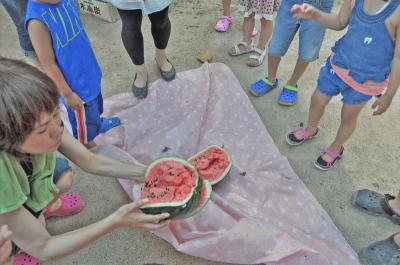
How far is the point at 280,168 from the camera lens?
2.26 m

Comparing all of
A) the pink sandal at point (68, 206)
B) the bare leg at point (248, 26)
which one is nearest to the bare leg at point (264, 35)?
the bare leg at point (248, 26)

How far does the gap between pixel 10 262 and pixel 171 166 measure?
89cm

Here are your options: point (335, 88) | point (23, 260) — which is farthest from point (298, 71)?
point (23, 260)

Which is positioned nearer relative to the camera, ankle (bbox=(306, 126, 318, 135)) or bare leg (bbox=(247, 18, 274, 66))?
ankle (bbox=(306, 126, 318, 135))

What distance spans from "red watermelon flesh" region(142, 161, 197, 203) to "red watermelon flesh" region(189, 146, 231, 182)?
1.01 ft

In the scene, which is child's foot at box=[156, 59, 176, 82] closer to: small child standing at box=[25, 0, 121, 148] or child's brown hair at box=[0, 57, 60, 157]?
small child standing at box=[25, 0, 121, 148]

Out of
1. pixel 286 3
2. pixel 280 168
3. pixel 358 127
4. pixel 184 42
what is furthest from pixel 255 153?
pixel 184 42

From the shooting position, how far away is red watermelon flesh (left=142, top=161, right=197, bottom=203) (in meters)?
1.65

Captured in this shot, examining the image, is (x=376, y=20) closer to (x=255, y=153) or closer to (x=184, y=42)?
(x=255, y=153)

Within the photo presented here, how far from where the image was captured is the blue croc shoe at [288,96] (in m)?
2.73

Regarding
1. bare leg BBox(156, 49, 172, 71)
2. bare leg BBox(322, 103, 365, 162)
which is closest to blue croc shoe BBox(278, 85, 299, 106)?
bare leg BBox(322, 103, 365, 162)

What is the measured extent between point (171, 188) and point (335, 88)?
1.12 m

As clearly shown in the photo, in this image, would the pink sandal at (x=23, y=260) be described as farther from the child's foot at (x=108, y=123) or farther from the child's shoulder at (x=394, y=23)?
the child's shoulder at (x=394, y=23)

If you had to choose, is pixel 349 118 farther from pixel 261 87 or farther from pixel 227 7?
pixel 227 7
